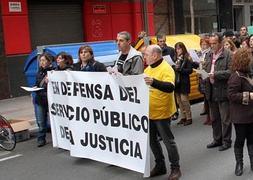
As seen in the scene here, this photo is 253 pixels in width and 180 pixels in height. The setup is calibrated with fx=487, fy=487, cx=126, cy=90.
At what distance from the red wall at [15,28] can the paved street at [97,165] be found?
7155 millimetres

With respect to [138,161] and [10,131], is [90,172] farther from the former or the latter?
[10,131]

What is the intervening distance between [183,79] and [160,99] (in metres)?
3.80

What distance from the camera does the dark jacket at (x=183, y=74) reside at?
9391 mm

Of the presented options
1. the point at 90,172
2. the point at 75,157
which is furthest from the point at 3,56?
the point at 90,172

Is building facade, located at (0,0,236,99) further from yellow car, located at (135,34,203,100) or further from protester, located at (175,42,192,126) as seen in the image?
protester, located at (175,42,192,126)

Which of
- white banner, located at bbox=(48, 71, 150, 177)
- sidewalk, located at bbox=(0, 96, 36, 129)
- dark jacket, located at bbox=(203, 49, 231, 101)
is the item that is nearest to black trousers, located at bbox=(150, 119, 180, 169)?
white banner, located at bbox=(48, 71, 150, 177)

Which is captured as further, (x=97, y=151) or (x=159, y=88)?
(x=97, y=151)

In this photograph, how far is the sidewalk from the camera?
11.4m

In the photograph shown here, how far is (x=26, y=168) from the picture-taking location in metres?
7.19

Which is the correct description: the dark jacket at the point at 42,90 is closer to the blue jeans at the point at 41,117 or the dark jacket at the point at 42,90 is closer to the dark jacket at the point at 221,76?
the blue jeans at the point at 41,117

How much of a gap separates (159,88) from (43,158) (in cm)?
294

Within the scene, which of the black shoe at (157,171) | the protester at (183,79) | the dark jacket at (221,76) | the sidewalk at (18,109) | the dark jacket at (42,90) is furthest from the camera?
the sidewalk at (18,109)

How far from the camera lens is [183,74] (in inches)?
375

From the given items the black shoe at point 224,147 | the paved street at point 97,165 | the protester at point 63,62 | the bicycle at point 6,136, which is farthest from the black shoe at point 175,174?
the bicycle at point 6,136
